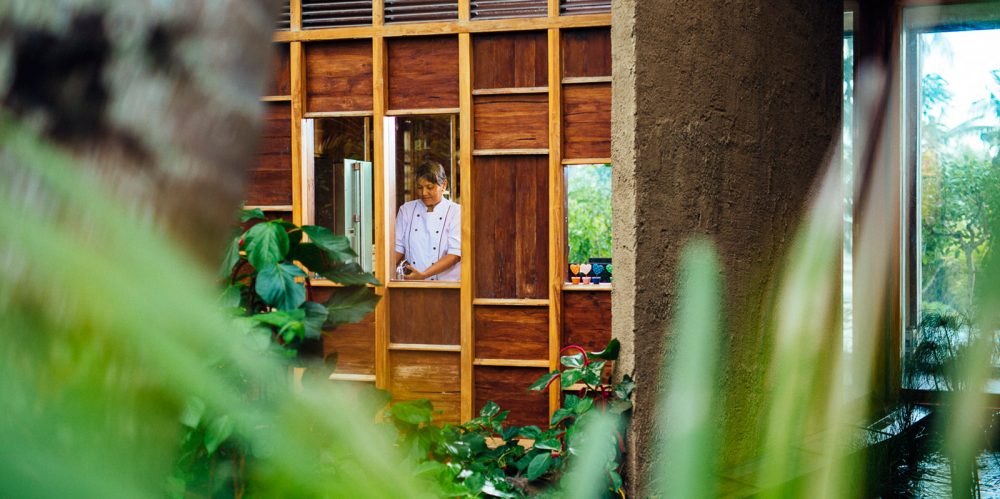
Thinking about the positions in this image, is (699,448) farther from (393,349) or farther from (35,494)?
(393,349)

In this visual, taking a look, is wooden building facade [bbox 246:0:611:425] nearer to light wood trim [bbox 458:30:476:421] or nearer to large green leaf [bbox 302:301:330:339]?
light wood trim [bbox 458:30:476:421]

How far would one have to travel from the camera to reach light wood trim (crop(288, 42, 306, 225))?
5.06 meters

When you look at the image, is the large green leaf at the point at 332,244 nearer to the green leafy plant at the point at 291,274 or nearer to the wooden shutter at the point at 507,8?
the green leafy plant at the point at 291,274

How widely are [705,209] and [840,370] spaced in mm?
2695

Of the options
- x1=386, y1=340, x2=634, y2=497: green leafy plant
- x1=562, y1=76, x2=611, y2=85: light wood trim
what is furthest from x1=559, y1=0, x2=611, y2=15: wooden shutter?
x1=386, y1=340, x2=634, y2=497: green leafy plant

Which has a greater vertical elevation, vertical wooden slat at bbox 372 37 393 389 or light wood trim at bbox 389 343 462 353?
vertical wooden slat at bbox 372 37 393 389

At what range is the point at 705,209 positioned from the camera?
2980 millimetres

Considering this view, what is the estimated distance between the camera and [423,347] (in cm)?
502

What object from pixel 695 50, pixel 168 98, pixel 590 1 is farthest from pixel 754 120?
Answer: pixel 168 98

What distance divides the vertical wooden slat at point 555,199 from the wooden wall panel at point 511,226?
59 millimetres

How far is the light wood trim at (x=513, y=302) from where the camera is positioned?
4825mm

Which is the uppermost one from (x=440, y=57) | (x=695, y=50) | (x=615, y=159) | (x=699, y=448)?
(x=440, y=57)

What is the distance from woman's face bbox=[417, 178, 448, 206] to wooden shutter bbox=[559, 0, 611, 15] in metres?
1.20

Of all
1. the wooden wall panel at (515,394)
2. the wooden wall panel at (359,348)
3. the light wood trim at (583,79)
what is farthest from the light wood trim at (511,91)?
the wooden wall panel at (515,394)
